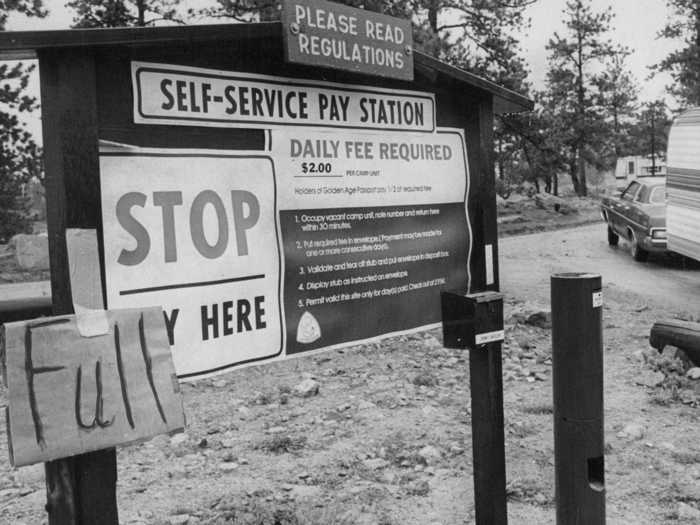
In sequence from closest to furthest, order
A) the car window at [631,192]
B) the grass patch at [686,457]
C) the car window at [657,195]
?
the grass patch at [686,457], the car window at [657,195], the car window at [631,192]

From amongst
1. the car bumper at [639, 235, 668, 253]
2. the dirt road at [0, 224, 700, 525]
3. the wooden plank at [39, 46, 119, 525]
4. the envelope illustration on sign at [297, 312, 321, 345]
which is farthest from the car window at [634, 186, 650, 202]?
the wooden plank at [39, 46, 119, 525]

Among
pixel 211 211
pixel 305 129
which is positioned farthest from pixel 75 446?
pixel 305 129

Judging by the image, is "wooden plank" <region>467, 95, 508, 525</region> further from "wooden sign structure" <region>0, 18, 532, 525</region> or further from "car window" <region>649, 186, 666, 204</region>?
"car window" <region>649, 186, 666, 204</region>

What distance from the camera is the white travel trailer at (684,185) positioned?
9.70 metres

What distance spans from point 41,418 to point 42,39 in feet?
3.42

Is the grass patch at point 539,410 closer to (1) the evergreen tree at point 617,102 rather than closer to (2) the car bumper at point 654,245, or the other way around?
(2) the car bumper at point 654,245

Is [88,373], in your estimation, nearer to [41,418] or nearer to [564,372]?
[41,418]

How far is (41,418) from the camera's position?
6.41 feet

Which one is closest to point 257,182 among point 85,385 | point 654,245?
point 85,385

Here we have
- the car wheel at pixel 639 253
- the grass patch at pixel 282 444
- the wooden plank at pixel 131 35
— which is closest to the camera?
the wooden plank at pixel 131 35

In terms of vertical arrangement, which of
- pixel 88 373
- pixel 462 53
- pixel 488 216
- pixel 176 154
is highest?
pixel 462 53

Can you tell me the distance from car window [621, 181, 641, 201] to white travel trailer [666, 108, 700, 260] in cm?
351

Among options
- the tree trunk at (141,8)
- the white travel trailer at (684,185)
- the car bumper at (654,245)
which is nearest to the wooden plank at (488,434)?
the white travel trailer at (684,185)

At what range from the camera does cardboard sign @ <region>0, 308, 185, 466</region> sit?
1.94 meters
